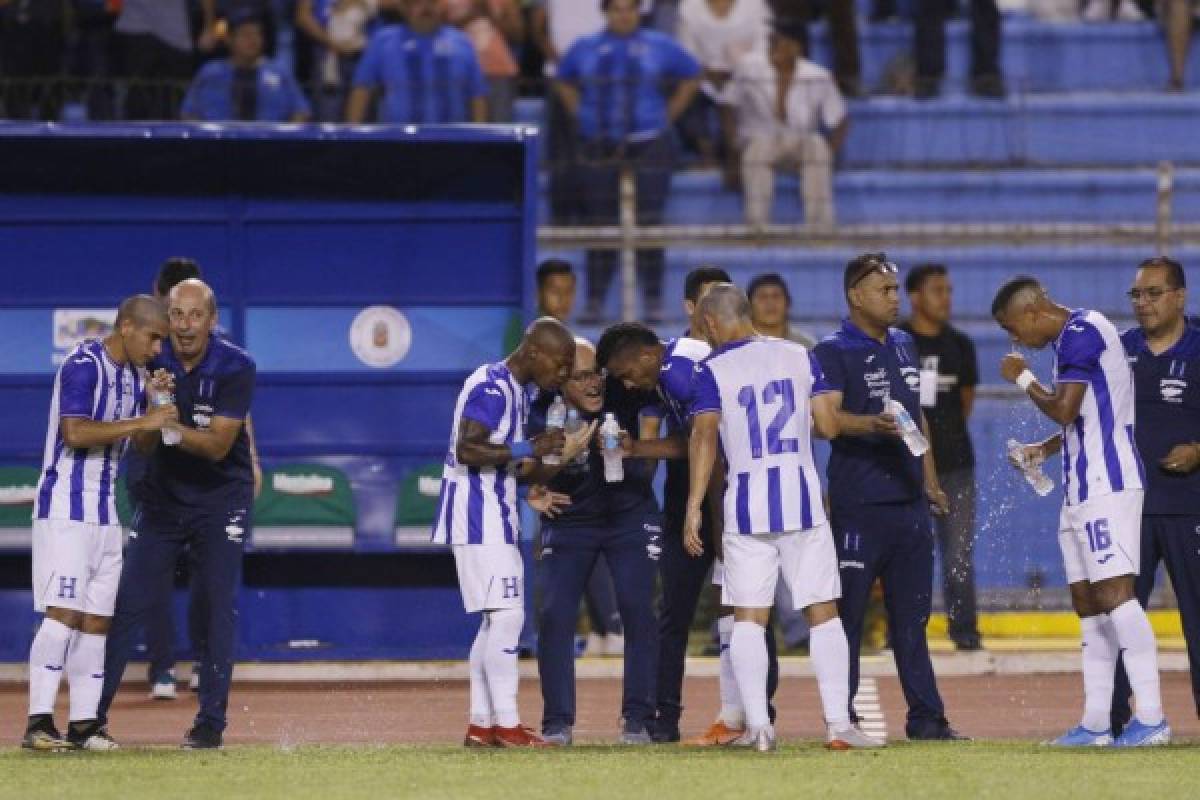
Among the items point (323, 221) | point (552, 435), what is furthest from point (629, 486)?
point (323, 221)

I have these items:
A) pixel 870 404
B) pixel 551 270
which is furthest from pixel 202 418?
pixel 551 270

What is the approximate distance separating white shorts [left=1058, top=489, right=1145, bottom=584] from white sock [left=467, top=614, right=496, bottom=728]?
276 centimetres

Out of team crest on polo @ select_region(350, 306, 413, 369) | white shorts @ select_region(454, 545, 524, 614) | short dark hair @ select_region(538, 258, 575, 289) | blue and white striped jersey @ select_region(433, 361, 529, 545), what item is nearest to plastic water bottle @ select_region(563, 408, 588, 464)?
blue and white striped jersey @ select_region(433, 361, 529, 545)

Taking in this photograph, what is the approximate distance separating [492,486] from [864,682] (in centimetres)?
434

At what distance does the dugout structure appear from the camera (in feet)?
51.9

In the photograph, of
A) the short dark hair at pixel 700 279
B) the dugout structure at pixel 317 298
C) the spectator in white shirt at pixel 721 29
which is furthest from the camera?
the spectator in white shirt at pixel 721 29

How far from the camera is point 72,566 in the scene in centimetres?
1134

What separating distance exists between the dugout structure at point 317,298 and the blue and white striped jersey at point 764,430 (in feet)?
15.9

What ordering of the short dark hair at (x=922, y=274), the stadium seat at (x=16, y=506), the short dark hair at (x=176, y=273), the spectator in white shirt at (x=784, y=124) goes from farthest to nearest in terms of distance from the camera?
1. the spectator in white shirt at (x=784, y=124)
2. the stadium seat at (x=16, y=506)
3. the short dark hair at (x=922, y=274)
4. the short dark hair at (x=176, y=273)

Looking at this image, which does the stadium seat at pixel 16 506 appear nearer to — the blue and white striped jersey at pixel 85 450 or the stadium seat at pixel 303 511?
the stadium seat at pixel 303 511

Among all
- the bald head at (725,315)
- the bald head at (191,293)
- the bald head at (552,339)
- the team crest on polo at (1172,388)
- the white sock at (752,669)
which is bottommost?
the white sock at (752,669)

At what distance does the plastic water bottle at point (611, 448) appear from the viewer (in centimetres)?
1148

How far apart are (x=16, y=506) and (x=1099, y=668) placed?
7320 millimetres

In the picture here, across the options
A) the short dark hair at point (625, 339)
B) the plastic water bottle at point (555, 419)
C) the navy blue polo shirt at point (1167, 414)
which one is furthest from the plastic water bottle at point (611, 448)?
the navy blue polo shirt at point (1167, 414)
